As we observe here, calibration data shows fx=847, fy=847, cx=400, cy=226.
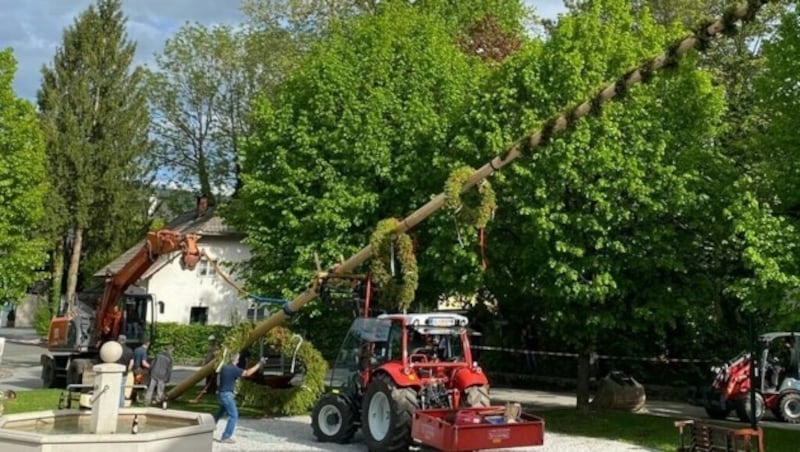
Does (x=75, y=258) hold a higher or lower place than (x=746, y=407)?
higher

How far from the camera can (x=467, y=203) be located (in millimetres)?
15469

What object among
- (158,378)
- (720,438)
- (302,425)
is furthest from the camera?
(158,378)

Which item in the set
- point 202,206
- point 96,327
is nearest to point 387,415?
point 96,327

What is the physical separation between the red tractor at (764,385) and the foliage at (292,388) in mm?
10124

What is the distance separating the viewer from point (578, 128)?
18453mm

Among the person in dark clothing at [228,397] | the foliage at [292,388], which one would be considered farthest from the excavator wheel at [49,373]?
the person in dark clothing at [228,397]

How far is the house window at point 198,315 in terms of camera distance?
44.9m

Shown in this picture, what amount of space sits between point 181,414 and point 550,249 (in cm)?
873

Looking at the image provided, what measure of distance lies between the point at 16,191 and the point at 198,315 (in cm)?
1852

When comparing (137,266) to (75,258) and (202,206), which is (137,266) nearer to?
(202,206)

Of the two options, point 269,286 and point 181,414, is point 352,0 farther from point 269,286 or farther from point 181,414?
point 181,414

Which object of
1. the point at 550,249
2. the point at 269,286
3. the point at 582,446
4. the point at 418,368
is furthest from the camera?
the point at 269,286

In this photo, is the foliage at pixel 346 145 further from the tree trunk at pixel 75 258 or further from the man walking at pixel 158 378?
the tree trunk at pixel 75 258

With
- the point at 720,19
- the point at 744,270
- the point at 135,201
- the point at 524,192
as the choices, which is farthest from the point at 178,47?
the point at 720,19
